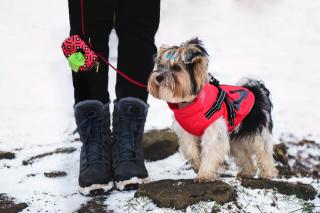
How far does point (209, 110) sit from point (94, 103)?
874 millimetres

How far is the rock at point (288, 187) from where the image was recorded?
10.2ft

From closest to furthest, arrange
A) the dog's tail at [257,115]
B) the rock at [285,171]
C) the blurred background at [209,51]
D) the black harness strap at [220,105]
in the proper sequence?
the black harness strap at [220,105]
the dog's tail at [257,115]
the rock at [285,171]
the blurred background at [209,51]

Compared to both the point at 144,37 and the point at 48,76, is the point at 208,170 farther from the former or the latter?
the point at 48,76

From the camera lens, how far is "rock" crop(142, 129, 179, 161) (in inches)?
198

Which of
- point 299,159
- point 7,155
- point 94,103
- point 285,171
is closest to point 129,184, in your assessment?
point 94,103

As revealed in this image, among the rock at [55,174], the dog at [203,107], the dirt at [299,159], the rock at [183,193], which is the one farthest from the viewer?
the dirt at [299,159]

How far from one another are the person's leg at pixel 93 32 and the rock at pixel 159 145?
1.50m

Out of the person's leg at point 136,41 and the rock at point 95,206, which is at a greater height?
the person's leg at point 136,41

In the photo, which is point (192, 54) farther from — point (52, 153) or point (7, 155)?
point (7, 155)

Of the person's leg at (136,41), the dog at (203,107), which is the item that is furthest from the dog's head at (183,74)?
the person's leg at (136,41)

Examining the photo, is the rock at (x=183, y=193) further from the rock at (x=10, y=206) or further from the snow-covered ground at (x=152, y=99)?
the rock at (x=10, y=206)

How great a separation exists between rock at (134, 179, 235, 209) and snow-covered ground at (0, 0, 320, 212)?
0.07 metres

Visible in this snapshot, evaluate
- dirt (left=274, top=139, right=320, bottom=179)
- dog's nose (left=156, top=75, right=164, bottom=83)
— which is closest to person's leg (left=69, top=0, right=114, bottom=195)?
dog's nose (left=156, top=75, right=164, bottom=83)

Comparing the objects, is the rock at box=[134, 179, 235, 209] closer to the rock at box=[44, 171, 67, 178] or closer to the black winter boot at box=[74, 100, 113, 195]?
the black winter boot at box=[74, 100, 113, 195]
